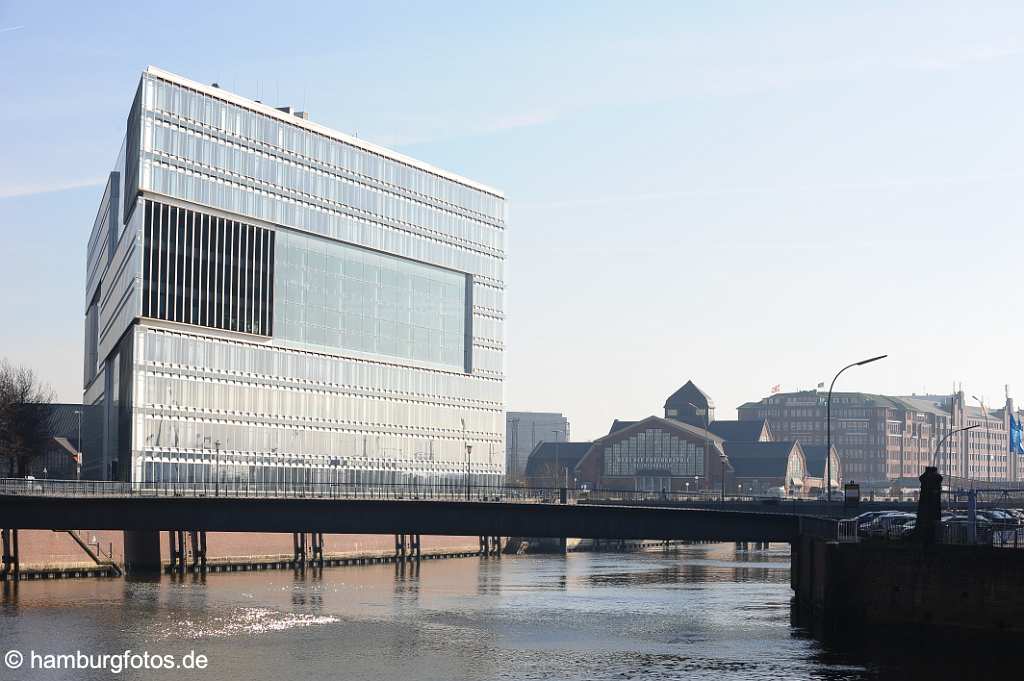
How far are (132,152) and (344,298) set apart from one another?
33.9 metres

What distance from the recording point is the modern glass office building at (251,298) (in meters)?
162

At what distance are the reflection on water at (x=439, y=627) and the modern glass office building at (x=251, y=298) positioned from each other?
33.3 metres

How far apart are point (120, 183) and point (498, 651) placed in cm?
12048

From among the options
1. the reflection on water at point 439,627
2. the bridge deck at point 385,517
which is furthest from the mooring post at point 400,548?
the bridge deck at point 385,517

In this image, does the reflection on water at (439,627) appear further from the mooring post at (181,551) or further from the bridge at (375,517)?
the bridge at (375,517)

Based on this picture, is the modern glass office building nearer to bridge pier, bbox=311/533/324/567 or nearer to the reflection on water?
bridge pier, bbox=311/533/324/567

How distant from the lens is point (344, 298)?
614ft

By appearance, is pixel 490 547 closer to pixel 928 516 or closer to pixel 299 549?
pixel 299 549

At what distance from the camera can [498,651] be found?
253 feet

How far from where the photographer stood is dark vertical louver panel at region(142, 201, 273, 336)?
161625 millimetres

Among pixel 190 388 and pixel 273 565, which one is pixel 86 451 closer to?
pixel 190 388

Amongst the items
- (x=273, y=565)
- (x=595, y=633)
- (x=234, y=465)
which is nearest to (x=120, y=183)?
(x=234, y=465)

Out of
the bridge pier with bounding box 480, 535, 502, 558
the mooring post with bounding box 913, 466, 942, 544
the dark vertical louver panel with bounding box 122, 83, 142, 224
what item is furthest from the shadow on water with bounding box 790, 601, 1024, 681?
A: the bridge pier with bounding box 480, 535, 502, 558

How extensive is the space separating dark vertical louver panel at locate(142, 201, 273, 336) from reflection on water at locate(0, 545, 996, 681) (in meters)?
37.1
